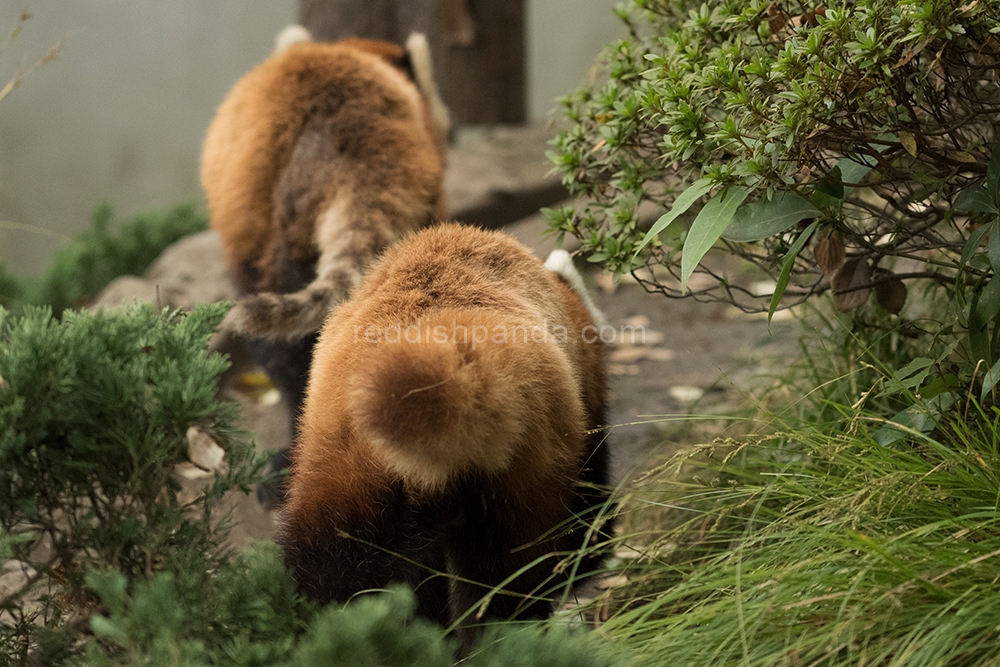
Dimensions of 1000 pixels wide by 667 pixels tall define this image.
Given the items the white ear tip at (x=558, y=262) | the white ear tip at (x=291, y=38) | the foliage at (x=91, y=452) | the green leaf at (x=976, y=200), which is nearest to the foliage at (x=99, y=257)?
the white ear tip at (x=291, y=38)

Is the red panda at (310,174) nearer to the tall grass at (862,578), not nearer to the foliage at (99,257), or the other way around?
the tall grass at (862,578)

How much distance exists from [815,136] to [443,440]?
1.09 metres

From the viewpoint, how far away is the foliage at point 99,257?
15.5 ft

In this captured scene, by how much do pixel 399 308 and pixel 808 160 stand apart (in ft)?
3.29

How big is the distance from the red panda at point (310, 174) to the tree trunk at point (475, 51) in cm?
216

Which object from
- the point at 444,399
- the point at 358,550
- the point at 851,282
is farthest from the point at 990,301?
the point at 358,550

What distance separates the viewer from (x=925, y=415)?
1961 mm

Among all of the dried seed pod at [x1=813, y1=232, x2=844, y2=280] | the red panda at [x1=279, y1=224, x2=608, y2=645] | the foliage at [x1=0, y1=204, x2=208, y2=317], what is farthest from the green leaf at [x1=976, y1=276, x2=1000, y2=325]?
the foliage at [x1=0, y1=204, x2=208, y2=317]

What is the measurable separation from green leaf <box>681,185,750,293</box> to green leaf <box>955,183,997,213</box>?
0.53 meters

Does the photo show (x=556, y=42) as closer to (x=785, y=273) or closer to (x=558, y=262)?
(x=558, y=262)

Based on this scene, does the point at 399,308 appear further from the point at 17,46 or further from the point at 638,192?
the point at 17,46

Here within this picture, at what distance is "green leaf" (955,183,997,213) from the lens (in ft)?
6.01

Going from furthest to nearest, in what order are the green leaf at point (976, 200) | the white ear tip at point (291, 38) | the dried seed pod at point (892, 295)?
the white ear tip at point (291, 38) → the dried seed pod at point (892, 295) → the green leaf at point (976, 200)

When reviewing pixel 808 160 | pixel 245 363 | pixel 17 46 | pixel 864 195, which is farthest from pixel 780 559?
pixel 17 46
